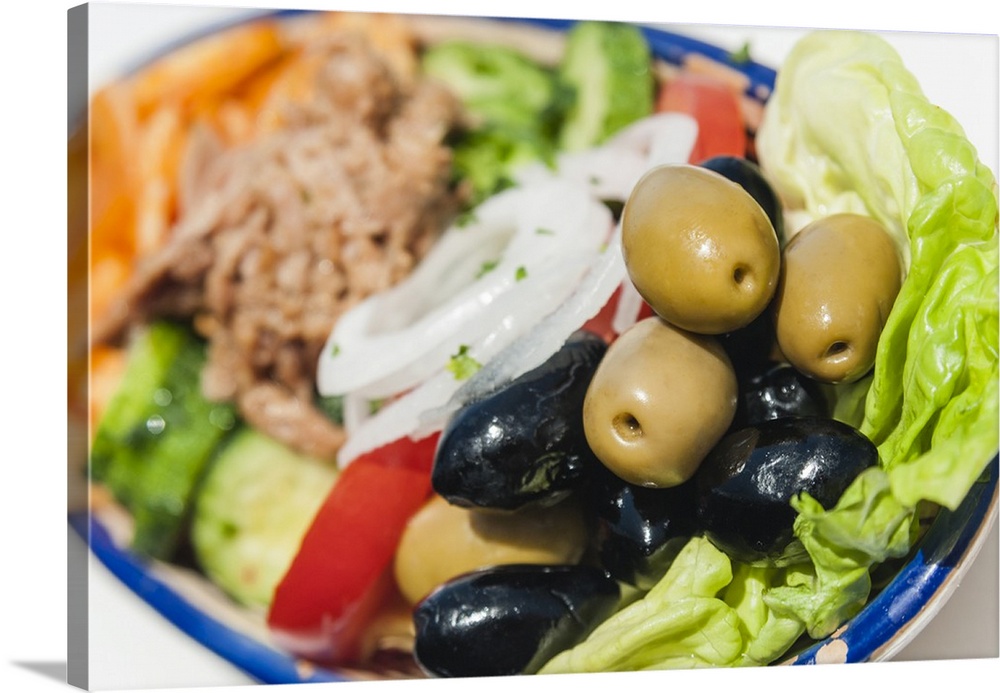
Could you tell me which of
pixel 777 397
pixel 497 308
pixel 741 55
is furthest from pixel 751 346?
pixel 741 55

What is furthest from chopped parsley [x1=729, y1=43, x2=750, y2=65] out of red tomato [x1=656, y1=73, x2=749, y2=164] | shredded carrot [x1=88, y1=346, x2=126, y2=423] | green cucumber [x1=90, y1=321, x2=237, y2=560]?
shredded carrot [x1=88, y1=346, x2=126, y2=423]

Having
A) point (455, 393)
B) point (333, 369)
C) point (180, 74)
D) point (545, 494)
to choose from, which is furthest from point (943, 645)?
point (180, 74)

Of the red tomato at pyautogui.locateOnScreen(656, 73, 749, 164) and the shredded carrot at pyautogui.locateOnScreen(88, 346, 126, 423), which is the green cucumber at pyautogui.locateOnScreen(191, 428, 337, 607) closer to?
the shredded carrot at pyautogui.locateOnScreen(88, 346, 126, 423)

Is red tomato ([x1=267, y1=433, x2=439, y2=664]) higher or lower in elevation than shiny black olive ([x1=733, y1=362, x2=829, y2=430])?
lower

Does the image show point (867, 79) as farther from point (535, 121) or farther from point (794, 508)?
point (535, 121)

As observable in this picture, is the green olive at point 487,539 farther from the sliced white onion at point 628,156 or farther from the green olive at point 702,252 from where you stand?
the sliced white onion at point 628,156

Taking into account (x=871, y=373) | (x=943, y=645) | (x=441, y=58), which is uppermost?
(x=441, y=58)

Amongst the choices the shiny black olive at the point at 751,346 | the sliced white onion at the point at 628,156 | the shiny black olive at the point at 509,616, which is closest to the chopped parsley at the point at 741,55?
the sliced white onion at the point at 628,156
